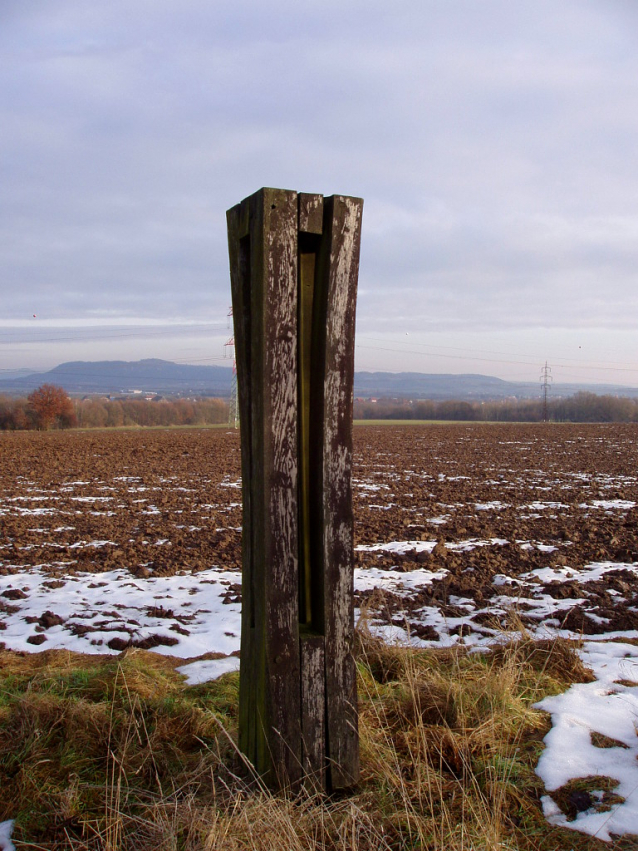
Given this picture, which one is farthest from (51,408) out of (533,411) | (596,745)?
(533,411)

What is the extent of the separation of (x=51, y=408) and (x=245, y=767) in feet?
194

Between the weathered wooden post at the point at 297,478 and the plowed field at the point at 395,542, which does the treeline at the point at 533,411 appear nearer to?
the plowed field at the point at 395,542

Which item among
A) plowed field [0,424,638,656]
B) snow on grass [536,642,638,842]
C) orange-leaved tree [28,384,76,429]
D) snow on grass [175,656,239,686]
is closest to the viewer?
snow on grass [536,642,638,842]

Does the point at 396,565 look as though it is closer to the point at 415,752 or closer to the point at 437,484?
the point at 415,752

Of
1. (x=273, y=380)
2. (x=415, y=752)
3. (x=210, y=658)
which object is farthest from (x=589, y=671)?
(x=273, y=380)

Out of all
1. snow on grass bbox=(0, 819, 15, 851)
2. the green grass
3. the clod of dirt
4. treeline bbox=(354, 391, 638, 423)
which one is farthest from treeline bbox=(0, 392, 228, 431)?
snow on grass bbox=(0, 819, 15, 851)

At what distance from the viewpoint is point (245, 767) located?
2.90m

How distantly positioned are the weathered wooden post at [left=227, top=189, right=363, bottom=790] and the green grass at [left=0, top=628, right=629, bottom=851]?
0.23 meters

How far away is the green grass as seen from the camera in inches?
92.6

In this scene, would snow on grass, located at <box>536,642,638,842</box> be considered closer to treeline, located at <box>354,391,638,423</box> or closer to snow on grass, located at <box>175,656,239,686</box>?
snow on grass, located at <box>175,656,239,686</box>

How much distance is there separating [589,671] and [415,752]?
167cm

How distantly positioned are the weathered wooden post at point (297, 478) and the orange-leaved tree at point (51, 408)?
57400 millimetres

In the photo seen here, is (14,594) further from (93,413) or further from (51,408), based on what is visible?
(93,413)

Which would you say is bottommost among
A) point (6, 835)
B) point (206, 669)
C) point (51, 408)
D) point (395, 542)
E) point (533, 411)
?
point (395, 542)
